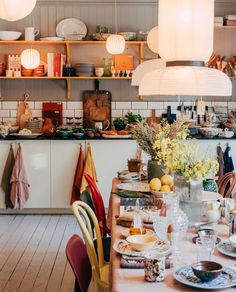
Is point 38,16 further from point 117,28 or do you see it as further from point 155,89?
point 155,89

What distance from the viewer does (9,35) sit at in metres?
7.03

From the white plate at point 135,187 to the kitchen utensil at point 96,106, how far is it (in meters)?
3.23

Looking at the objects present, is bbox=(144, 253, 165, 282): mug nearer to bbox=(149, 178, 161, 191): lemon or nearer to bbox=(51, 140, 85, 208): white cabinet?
bbox=(149, 178, 161, 191): lemon

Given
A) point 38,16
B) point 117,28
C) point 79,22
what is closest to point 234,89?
point 117,28

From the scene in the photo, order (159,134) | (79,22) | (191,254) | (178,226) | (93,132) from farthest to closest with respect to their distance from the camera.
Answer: (79,22), (93,132), (159,134), (178,226), (191,254)

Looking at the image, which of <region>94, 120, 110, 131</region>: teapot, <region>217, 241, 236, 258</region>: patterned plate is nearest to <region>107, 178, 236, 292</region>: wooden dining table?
<region>217, 241, 236, 258</region>: patterned plate

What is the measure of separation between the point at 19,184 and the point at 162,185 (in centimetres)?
301

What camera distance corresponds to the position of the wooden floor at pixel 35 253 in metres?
4.32

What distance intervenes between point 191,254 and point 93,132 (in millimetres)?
4352

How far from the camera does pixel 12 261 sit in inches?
191

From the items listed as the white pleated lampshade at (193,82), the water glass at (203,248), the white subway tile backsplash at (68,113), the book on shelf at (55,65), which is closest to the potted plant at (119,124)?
the white subway tile backsplash at (68,113)

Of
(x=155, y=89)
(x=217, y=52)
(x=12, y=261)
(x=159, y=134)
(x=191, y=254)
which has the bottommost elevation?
(x=12, y=261)

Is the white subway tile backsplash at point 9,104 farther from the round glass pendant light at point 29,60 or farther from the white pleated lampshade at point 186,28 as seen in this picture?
the white pleated lampshade at point 186,28

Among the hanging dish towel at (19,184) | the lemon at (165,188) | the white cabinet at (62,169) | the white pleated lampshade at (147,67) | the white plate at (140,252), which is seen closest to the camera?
the white plate at (140,252)
